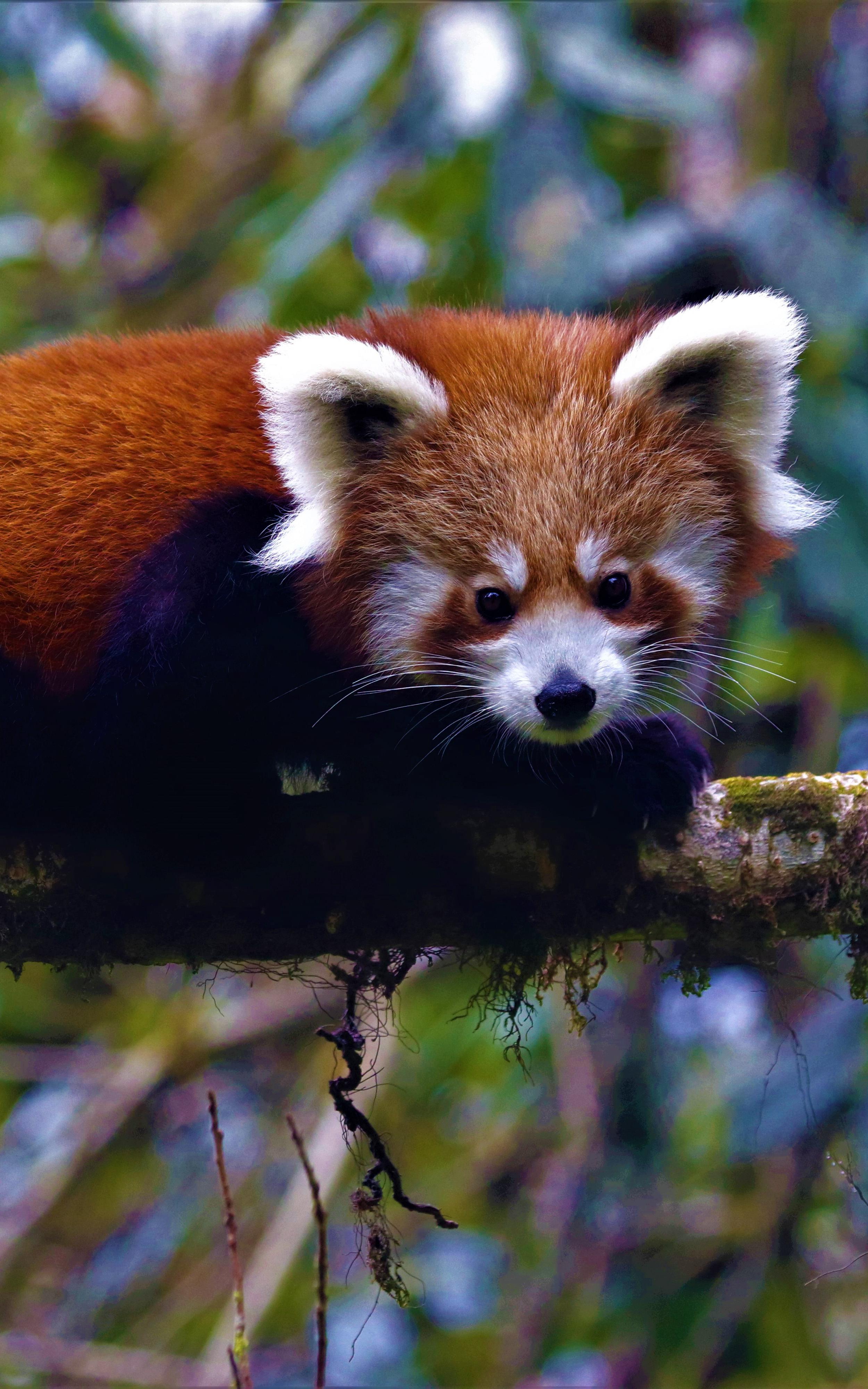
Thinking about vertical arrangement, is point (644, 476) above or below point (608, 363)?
below

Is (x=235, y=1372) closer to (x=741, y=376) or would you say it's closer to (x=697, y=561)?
(x=697, y=561)

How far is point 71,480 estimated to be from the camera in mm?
A: 2699

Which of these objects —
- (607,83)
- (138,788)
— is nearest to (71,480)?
(138,788)

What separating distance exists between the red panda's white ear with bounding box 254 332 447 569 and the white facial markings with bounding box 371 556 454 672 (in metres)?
0.16

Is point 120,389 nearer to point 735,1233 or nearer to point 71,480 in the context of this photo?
point 71,480

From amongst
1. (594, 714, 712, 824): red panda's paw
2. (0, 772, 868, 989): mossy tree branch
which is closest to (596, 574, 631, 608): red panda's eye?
(594, 714, 712, 824): red panda's paw

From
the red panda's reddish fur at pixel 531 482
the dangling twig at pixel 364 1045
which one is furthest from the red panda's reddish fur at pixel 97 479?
the dangling twig at pixel 364 1045

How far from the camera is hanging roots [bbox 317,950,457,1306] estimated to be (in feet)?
7.89

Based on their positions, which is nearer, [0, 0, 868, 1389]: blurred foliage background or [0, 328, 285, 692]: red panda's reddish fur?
[0, 328, 285, 692]: red panda's reddish fur

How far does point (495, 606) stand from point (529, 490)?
0.79ft

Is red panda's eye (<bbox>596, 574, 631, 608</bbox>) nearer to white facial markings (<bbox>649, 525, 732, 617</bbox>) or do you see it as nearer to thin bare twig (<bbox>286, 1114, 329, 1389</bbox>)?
white facial markings (<bbox>649, 525, 732, 617</bbox>)

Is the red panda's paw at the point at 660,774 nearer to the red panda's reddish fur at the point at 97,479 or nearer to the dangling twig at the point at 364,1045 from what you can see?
the dangling twig at the point at 364,1045

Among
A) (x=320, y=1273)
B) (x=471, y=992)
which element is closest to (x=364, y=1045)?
(x=320, y=1273)

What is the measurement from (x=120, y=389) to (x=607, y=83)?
2.09m
